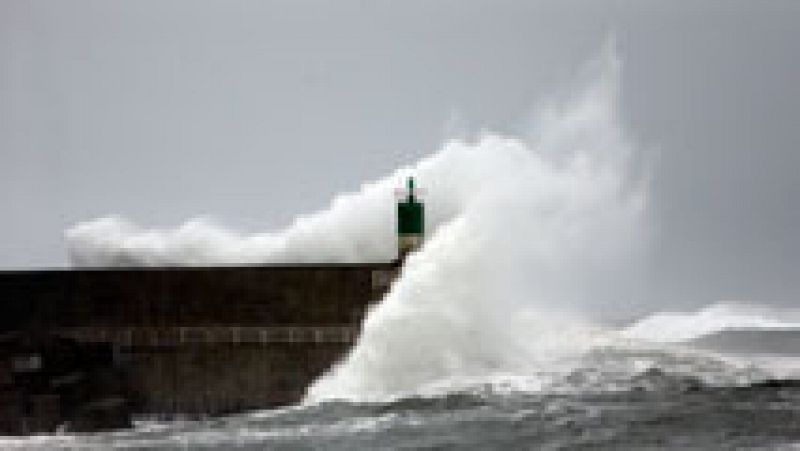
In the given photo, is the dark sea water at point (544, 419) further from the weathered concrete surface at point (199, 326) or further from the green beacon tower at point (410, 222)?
the green beacon tower at point (410, 222)

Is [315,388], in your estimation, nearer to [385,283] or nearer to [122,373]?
[385,283]

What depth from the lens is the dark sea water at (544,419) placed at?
17.5 meters

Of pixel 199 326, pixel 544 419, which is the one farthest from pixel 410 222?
pixel 544 419

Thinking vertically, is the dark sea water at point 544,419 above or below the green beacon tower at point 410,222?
below

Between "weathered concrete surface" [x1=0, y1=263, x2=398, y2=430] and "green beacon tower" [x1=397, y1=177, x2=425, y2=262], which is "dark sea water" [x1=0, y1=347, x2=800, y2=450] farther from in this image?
"green beacon tower" [x1=397, y1=177, x2=425, y2=262]

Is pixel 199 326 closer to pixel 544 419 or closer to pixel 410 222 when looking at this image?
pixel 410 222

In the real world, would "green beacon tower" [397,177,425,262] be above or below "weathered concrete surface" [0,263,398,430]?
above

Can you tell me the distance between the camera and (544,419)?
1938 centimetres

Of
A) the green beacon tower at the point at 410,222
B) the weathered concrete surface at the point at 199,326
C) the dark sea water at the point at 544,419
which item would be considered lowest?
the dark sea water at the point at 544,419

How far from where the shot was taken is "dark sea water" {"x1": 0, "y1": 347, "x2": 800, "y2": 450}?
17.5 metres

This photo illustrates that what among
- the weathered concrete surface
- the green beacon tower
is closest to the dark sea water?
the weathered concrete surface

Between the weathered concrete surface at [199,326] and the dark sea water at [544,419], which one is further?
the weathered concrete surface at [199,326]

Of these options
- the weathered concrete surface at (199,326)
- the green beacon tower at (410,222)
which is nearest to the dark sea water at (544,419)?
the weathered concrete surface at (199,326)

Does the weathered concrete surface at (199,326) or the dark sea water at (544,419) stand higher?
→ the weathered concrete surface at (199,326)
